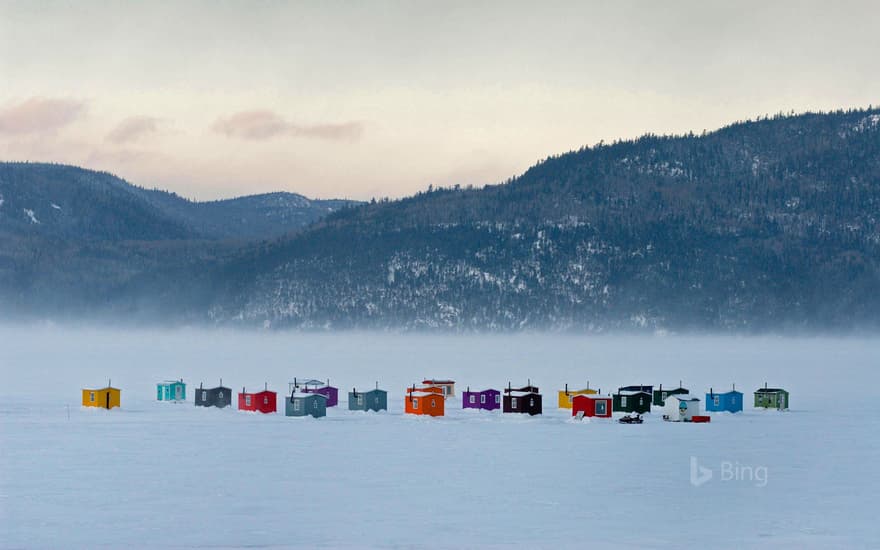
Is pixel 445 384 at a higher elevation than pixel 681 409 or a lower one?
higher

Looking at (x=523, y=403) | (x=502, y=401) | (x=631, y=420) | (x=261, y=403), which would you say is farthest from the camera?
(x=502, y=401)

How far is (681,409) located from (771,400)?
2113 cm

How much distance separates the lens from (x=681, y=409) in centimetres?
12125

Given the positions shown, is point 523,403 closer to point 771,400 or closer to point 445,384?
point 445,384

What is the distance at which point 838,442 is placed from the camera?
102 metres

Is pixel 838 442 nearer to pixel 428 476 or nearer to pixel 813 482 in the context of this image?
pixel 813 482

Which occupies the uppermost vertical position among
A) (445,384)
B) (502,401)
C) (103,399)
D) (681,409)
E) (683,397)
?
(445,384)

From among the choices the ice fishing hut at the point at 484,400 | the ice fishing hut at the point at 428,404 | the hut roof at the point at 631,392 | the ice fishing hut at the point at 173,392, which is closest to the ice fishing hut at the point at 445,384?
the ice fishing hut at the point at 484,400

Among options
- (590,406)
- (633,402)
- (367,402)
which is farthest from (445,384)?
(590,406)

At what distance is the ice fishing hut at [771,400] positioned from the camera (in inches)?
5438

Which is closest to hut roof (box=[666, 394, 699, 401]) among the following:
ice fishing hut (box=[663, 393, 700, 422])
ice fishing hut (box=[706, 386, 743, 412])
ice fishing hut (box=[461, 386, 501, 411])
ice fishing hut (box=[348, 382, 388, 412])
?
ice fishing hut (box=[663, 393, 700, 422])

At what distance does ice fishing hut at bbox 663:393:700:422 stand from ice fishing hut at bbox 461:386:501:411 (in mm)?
17820

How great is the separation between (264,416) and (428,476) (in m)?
46.6

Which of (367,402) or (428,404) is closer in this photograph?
(428,404)
